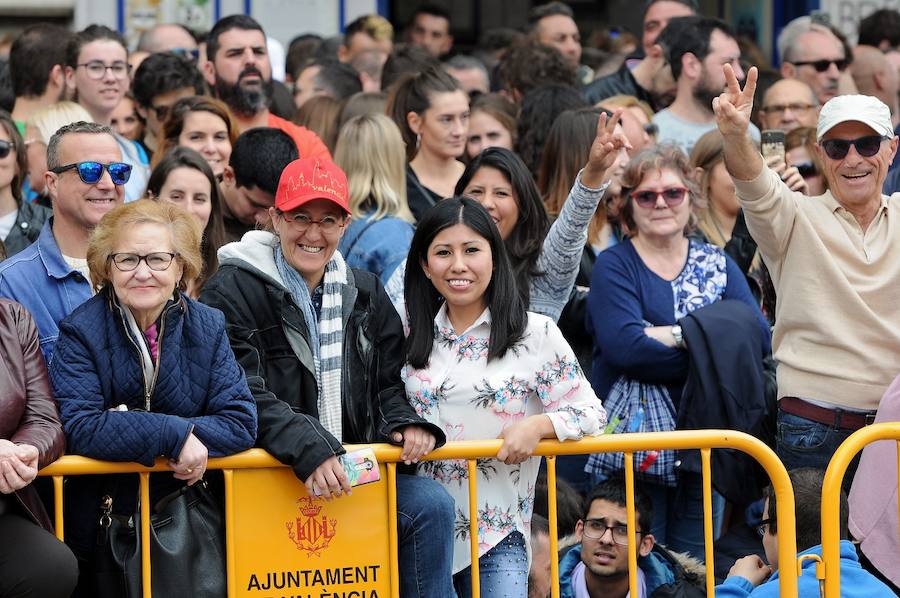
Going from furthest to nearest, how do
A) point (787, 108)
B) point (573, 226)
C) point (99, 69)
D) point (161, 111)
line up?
point (787, 108) < point (161, 111) < point (99, 69) < point (573, 226)

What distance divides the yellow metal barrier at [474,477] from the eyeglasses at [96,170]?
4.51 feet

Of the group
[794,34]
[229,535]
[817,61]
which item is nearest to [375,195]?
[229,535]

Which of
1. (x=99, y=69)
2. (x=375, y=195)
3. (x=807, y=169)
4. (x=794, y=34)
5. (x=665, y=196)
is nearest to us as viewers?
(x=665, y=196)

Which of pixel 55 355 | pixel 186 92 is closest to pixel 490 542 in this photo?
pixel 55 355

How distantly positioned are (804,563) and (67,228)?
3018 mm

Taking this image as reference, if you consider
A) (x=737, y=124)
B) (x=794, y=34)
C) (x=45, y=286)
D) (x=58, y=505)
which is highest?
(x=794, y=34)

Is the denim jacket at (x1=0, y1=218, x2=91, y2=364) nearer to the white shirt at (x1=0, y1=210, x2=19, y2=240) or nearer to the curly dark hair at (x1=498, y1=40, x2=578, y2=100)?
the white shirt at (x1=0, y1=210, x2=19, y2=240)

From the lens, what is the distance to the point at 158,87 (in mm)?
8156

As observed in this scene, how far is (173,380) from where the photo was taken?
471 centimetres

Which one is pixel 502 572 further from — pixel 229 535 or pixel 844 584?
pixel 844 584

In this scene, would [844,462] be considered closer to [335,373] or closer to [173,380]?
[335,373]

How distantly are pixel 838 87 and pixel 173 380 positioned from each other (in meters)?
6.79

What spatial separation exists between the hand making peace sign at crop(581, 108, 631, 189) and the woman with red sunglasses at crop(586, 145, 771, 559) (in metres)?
0.54

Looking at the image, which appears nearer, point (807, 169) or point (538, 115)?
point (807, 169)
